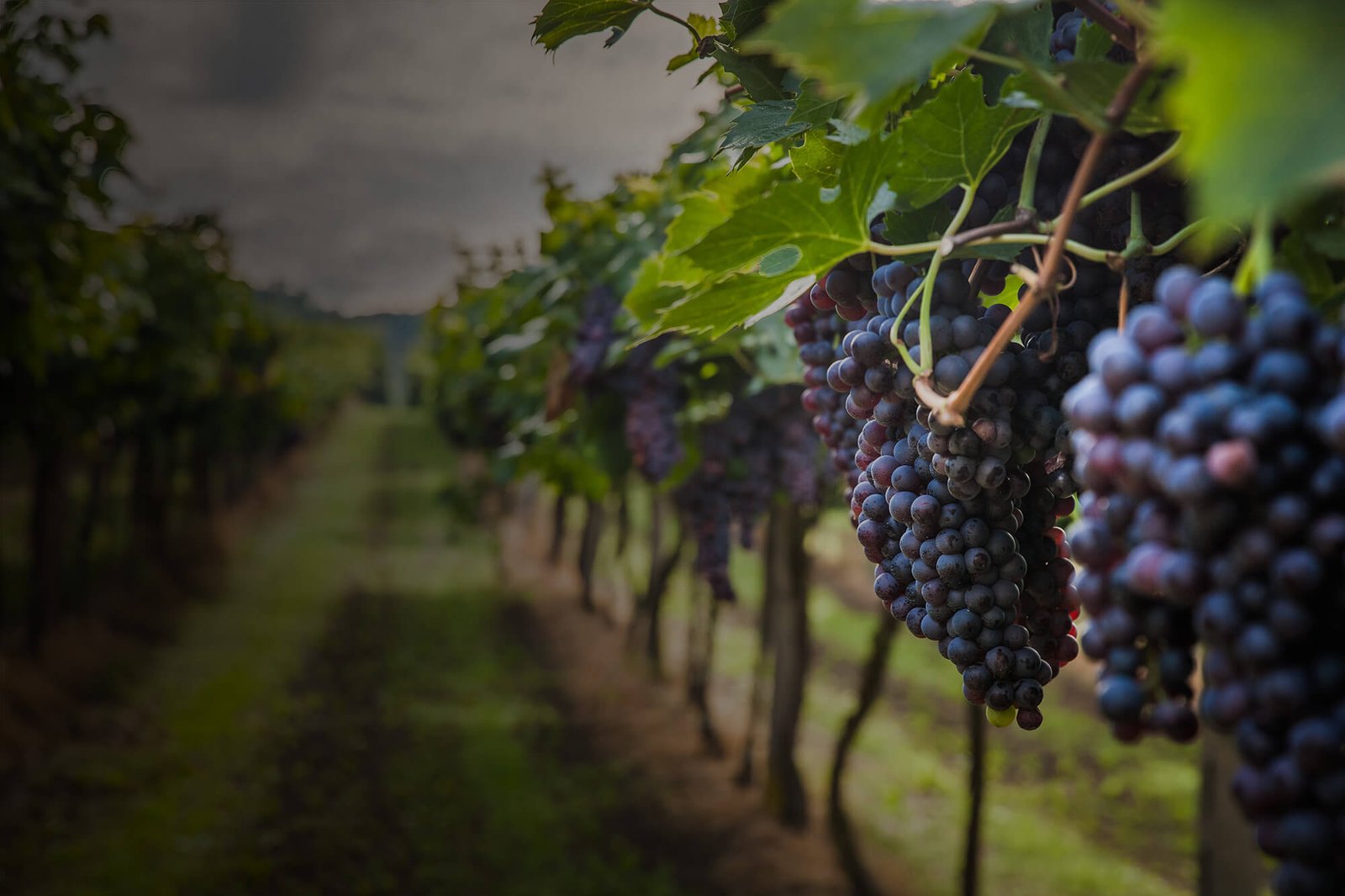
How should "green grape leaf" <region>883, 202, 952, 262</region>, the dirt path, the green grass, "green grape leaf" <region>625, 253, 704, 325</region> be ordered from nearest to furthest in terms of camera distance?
1. "green grape leaf" <region>883, 202, 952, 262</region>
2. "green grape leaf" <region>625, 253, 704, 325</region>
3. the dirt path
4. the green grass

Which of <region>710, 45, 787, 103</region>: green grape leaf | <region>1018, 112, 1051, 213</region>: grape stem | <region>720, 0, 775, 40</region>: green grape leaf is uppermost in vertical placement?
<region>720, 0, 775, 40</region>: green grape leaf

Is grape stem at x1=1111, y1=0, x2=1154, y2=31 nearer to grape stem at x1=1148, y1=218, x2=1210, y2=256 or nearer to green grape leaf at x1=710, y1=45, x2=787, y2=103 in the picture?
grape stem at x1=1148, y1=218, x2=1210, y2=256

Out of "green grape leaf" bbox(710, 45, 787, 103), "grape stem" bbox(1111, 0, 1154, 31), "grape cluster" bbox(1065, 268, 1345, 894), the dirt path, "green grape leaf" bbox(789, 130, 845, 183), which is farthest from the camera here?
the dirt path

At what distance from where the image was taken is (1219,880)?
164 inches

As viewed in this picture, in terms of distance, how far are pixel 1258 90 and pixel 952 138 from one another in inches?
20.5

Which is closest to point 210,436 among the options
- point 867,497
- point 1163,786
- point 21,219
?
point 21,219

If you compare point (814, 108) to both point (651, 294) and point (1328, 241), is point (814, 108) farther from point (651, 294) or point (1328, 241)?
point (1328, 241)

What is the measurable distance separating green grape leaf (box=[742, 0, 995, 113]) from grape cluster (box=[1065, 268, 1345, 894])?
Answer: 0.81 feet

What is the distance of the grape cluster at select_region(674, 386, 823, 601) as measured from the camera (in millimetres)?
4046

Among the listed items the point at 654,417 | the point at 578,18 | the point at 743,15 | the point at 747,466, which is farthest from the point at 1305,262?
the point at 747,466

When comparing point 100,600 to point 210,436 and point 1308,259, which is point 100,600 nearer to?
point 210,436

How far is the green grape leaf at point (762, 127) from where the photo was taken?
1.27 m

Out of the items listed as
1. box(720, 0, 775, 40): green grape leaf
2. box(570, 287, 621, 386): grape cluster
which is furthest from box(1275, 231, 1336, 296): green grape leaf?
box(570, 287, 621, 386): grape cluster

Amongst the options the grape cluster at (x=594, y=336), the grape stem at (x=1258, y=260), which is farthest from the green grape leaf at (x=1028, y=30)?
the grape cluster at (x=594, y=336)
